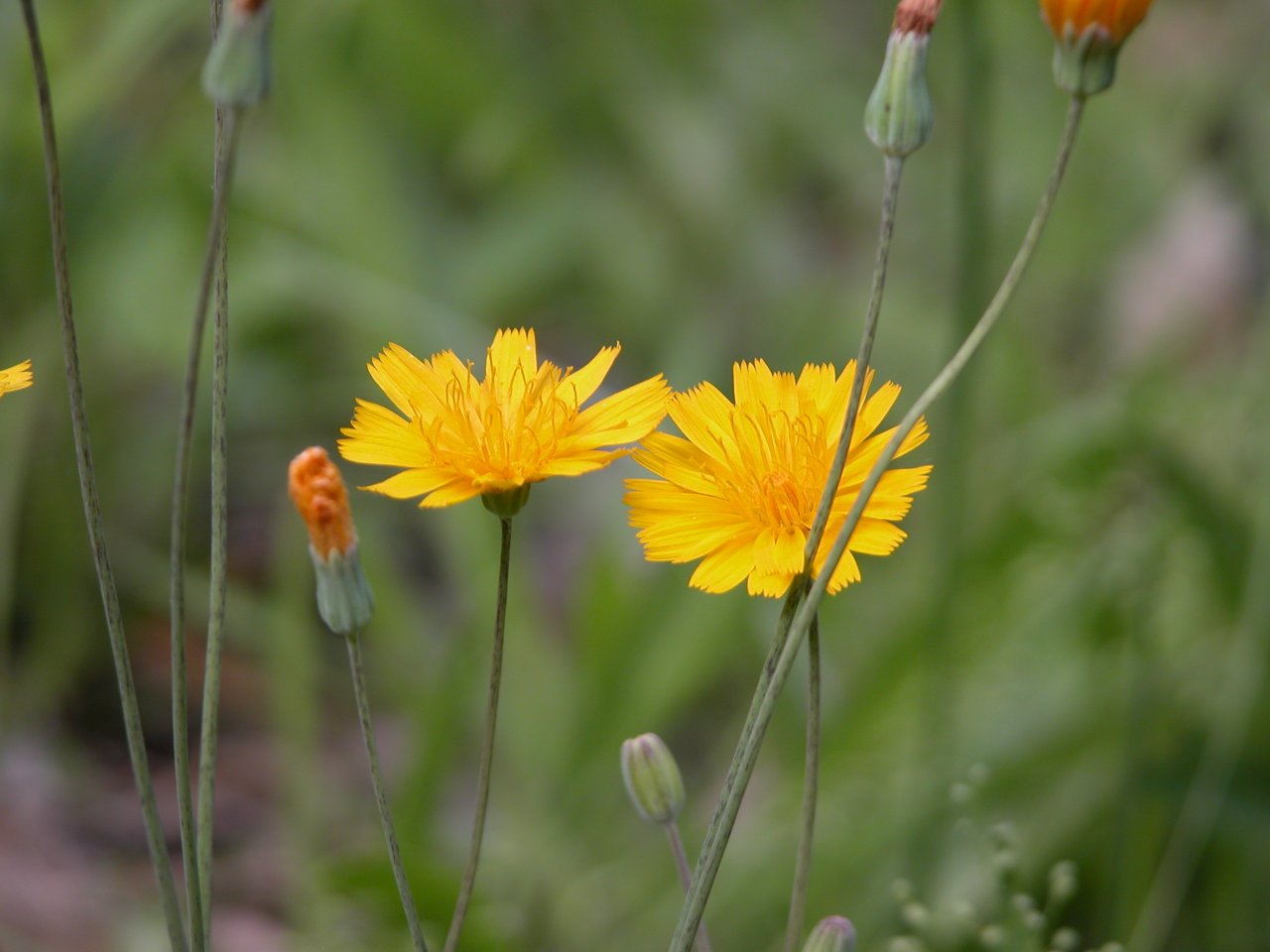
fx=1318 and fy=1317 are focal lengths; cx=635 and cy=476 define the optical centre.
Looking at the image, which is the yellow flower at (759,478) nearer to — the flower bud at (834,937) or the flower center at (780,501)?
the flower center at (780,501)

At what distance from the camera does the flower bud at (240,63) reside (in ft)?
1.42

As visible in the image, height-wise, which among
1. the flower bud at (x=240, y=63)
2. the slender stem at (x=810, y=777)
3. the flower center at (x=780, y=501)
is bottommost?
the slender stem at (x=810, y=777)

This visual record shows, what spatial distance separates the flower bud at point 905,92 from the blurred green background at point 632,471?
1.45 feet

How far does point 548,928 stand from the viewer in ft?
4.39

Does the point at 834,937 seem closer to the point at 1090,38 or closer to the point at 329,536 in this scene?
the point at 329,536

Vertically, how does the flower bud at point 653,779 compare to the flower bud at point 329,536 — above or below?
below

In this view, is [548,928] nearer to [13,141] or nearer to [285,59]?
[13,141]

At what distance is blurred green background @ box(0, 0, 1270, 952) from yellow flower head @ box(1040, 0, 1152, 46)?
45 centimetres

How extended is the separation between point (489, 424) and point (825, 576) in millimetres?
195

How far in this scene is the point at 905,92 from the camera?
0.51 metres

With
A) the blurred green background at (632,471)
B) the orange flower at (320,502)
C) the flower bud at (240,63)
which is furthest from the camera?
the blurred green background at (632,471)

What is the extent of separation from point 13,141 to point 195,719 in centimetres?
79

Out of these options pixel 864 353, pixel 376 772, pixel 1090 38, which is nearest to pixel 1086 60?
pixel 1090 38

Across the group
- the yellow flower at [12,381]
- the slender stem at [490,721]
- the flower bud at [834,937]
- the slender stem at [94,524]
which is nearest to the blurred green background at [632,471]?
the flower bud at [834,937]
